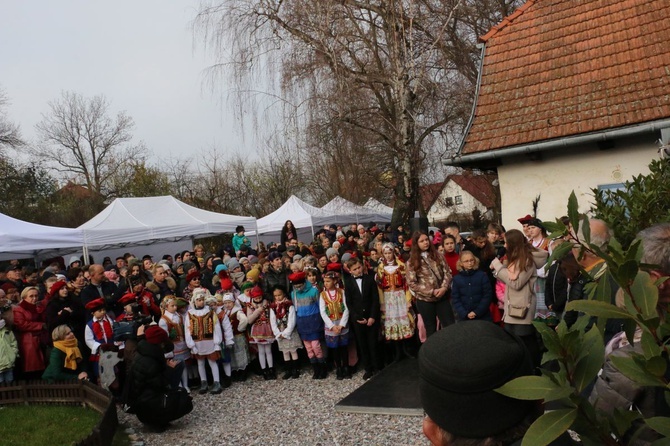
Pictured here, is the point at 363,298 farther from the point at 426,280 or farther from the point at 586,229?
the point at 586,229

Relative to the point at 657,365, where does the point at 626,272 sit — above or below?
above

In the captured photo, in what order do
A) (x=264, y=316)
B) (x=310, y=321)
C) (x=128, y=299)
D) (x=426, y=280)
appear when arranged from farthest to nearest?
(x=264, y=316)
(x=310, y=321)
(x=128, y=299)
(x=426, y=280)

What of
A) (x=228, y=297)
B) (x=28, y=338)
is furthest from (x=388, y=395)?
(x=28, y=338)

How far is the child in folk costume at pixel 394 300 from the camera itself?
29.6 ft

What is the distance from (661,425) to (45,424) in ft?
26.3

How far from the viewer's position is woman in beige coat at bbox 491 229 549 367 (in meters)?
6.80

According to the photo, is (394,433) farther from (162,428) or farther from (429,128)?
(429,128)

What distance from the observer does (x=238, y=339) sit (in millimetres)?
9523


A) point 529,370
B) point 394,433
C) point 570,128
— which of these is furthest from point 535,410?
point 570,128

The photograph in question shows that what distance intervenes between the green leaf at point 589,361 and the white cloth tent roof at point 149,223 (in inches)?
659

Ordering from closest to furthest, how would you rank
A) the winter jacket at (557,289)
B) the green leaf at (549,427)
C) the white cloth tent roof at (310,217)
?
the green leaf at (549,427) < the winter jacket at (557,289) < the white cloth tent roof at (310,217)

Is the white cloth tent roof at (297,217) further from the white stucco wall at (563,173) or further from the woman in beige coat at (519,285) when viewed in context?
the woman in beige coat at (519,285)

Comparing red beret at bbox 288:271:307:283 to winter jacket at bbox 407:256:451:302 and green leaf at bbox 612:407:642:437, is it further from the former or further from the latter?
green leaf at bbox 612:407:642:437

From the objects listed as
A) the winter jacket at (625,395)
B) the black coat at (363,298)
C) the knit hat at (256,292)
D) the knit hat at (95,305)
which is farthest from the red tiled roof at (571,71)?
the winter jacket at (625,395)
